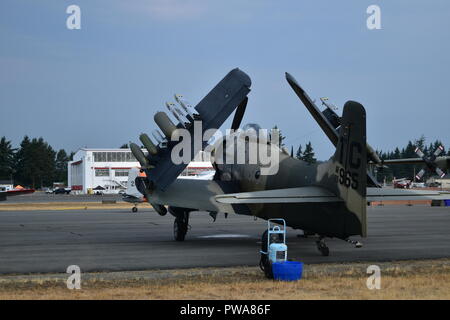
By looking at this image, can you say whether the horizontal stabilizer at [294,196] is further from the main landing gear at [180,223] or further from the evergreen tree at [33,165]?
the evergreen tree at [33,165]

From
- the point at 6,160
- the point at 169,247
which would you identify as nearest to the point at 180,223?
the point at 169,247

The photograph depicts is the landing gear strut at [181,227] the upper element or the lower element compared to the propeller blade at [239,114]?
lower

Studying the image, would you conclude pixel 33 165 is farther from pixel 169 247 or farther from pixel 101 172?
pixel 169 247

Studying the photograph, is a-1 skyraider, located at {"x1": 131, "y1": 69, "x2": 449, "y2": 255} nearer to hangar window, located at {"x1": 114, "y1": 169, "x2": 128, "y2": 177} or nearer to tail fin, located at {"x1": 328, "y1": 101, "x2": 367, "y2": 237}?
tail fin, located at {"x1": 328, "y1": 101, "x2": 367, "y2": 237}

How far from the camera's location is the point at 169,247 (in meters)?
19.3

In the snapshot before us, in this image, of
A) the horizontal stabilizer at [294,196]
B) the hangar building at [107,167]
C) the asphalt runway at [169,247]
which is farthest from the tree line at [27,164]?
the horizontal stabilizer at [294,196]

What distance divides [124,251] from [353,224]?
7062 mm

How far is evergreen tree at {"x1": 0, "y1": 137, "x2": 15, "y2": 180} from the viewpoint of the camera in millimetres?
158375

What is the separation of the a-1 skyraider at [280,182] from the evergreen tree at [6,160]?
14708 cm

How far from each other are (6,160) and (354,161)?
158043 millimetres

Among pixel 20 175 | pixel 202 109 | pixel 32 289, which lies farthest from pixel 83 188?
pixel 32 289

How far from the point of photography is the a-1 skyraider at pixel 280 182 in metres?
14.4
